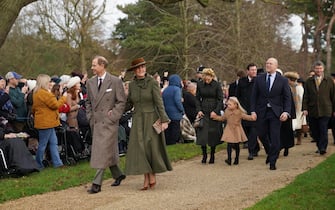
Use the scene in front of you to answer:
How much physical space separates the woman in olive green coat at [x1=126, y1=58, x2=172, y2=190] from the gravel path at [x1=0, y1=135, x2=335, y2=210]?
0.34 metres

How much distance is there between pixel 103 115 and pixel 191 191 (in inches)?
70.0

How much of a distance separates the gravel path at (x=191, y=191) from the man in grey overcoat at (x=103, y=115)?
0.45 metres

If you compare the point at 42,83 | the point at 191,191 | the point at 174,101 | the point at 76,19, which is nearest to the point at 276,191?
the point at 191,191

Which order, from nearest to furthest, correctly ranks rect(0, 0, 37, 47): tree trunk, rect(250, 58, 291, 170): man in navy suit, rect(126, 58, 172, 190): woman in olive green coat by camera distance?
rect(126, 58, 172, 190): woman in olive green coat
rect(250, 58, 291, 170): man in navy suit
rect(0, 0, 37, 47): tree trunk

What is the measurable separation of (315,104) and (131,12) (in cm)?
2877

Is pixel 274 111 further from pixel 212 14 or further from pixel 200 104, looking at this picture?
pixel 212 14

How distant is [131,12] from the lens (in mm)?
40531

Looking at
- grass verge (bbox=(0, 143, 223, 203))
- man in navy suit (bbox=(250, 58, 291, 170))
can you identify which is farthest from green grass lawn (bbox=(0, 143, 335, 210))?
man in navy suit (bbox=(250, 58, 291, 170))

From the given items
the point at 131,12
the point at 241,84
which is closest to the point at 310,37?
the point at 131,12

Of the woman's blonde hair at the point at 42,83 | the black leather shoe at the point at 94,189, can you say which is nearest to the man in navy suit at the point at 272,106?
the black leather shoe at the point at 94,189

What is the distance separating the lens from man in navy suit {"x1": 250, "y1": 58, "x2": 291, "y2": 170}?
10844 mm

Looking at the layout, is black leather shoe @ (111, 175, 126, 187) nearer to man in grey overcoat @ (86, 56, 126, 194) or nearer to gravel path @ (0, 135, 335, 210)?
gravel path @ (0, 135, 335, 210)

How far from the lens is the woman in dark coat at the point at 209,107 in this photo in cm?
1180

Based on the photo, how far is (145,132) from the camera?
9.09 metres
